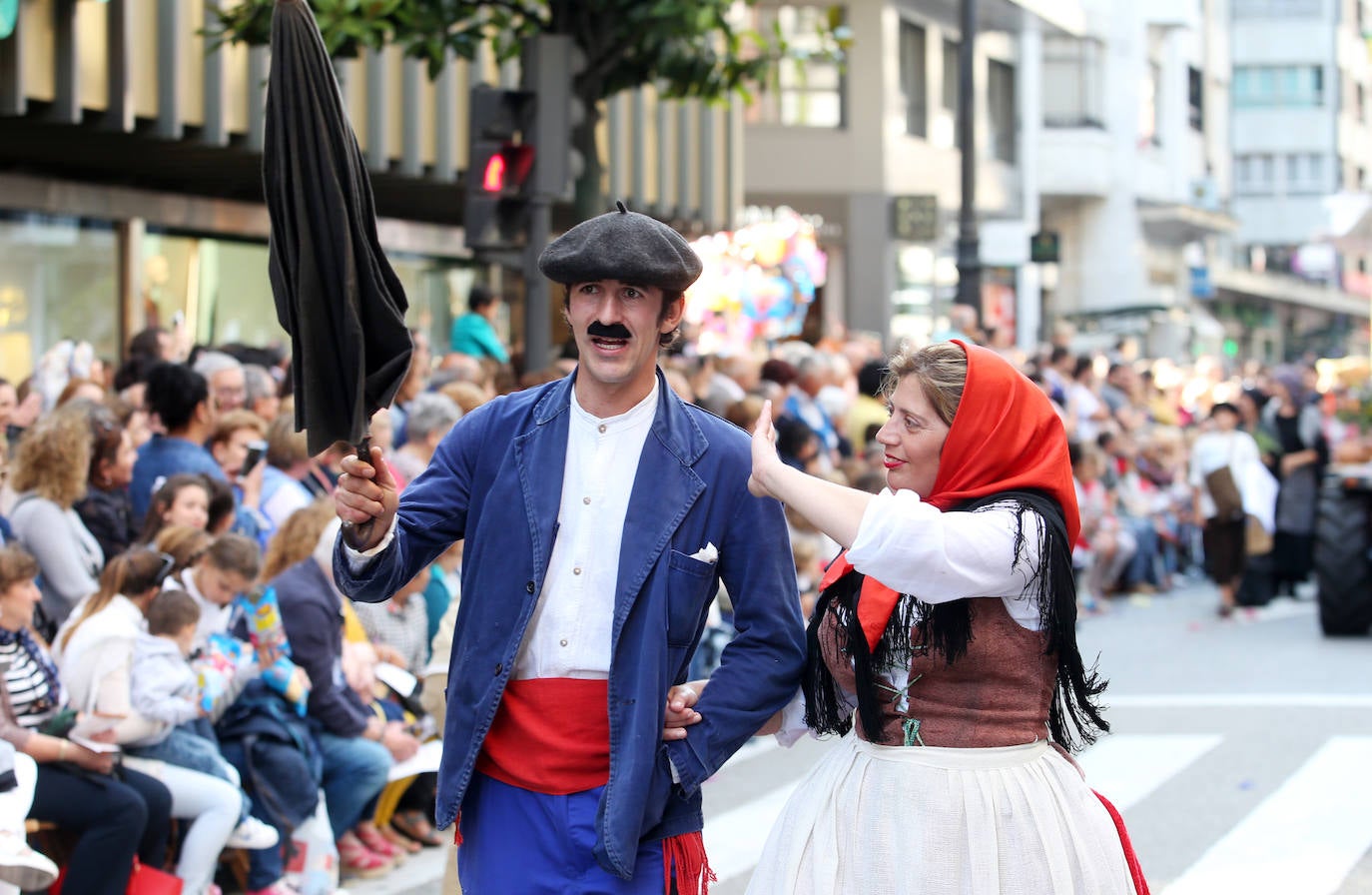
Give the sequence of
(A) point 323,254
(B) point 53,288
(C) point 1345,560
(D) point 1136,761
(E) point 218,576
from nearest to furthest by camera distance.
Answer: (A) point 323,254 < (E) point 218,576 < (D) point 1136,761 < (C) point 1345,560 < (B) point 53,288

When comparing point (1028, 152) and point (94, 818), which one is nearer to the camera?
point (94, 818)

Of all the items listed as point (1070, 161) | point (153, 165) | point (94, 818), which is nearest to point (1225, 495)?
point (153, 165)

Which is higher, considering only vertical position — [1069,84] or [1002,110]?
[1069,84]

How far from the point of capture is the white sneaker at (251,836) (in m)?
6.79

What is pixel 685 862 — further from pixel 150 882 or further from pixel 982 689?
pixel 150 882

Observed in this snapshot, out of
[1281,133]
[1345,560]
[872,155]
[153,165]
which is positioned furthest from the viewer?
[1281,133]

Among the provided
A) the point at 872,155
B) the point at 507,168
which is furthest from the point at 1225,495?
the point at 872,155

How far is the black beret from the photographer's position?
12.7 feet

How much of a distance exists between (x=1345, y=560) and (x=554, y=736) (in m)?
11.6

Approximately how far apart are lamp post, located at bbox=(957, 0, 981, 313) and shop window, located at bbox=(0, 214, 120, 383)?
28.3 ft

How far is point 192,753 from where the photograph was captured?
666 centimetres

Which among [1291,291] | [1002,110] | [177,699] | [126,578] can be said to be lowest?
[177,699]

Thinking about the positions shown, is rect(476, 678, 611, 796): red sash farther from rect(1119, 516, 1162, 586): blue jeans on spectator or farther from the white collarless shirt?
rect(1119, 516, 1162, 586): blue jeans on spectator

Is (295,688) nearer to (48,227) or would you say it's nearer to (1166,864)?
(1166,864)
